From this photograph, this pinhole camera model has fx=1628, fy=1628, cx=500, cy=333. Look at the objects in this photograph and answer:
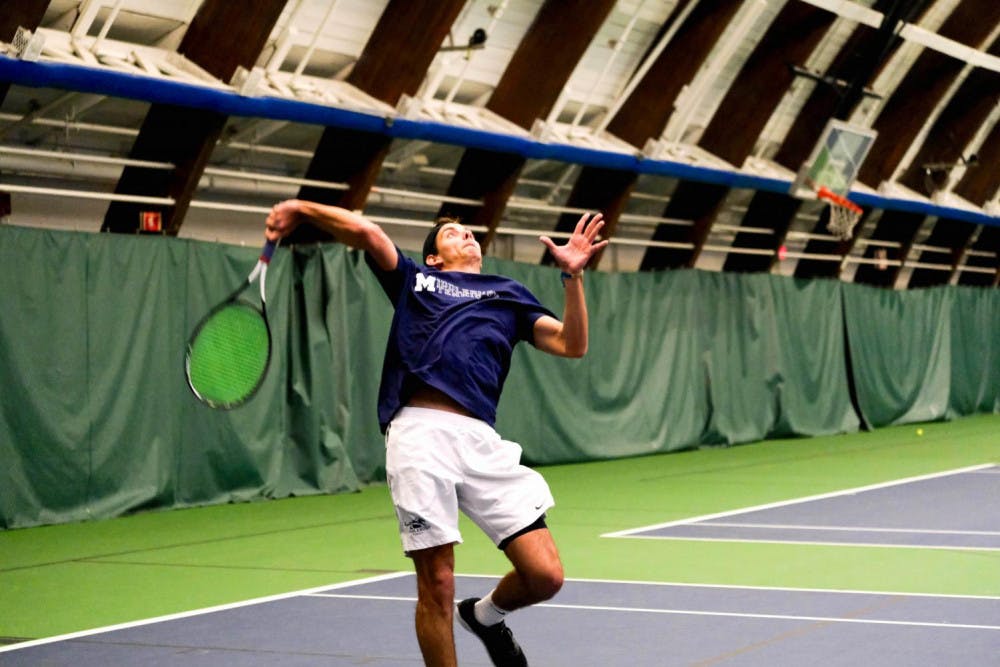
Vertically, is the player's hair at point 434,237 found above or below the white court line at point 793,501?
above

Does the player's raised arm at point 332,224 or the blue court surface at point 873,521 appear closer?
the player's raised arm at point 332,224

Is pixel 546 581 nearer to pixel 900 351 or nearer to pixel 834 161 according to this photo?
pixel 834 161

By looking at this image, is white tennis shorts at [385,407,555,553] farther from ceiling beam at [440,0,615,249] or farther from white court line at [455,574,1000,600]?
ceiling beam at [440,0,615,249]

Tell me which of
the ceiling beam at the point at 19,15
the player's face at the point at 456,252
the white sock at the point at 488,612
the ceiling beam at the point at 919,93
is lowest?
the ceiling beam at the point at 19,15

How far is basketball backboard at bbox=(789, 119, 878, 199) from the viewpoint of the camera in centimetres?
1755

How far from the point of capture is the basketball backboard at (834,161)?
17.5 m

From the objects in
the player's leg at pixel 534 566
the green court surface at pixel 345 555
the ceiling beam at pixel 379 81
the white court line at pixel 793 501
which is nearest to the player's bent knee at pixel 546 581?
the player's leg at pixel 534 566

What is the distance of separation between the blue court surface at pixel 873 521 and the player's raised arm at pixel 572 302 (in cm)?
461

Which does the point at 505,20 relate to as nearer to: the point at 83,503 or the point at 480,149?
the point at 480,149

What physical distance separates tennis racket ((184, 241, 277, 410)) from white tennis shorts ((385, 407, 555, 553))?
2.05 ft

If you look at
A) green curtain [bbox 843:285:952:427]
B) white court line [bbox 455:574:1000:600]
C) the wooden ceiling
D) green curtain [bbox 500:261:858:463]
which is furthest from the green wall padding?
white court line [bbox 455:574:1000:600]

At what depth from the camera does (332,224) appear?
15.5ft

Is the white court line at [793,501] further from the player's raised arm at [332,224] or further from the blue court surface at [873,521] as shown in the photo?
the player's raised arm at [332,224]

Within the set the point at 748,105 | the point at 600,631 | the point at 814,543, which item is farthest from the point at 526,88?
the point at 600,631
